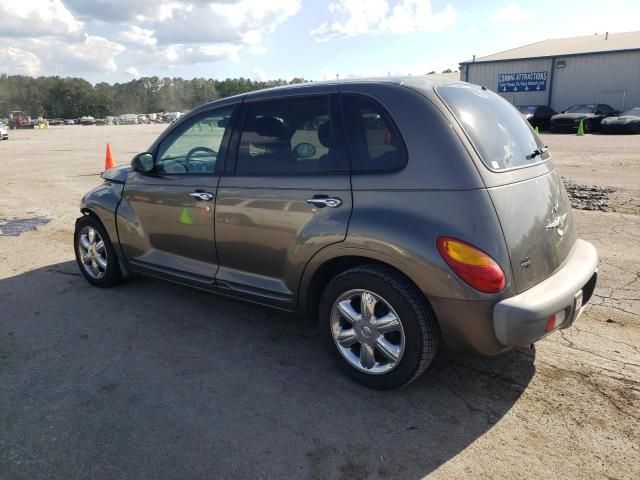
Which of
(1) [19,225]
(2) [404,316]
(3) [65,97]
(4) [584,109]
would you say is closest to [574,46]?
(4) [584,109]

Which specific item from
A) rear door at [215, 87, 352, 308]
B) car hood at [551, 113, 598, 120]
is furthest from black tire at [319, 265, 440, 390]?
car hood at [551, 113, 598, 120]

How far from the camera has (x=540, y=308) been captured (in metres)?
2.65

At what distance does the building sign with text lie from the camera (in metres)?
33.2

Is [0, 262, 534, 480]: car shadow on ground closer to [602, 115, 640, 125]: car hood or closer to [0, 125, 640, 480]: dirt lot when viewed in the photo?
[0, 125, 640, 480]: dirt lot

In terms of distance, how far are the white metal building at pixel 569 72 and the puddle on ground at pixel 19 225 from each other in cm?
3270

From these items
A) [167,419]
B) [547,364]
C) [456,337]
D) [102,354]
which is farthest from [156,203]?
[547,364]

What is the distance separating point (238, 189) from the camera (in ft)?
11.8

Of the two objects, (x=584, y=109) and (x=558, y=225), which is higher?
(x=584, y=109)

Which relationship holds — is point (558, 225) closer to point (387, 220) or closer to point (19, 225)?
point (387, 220)

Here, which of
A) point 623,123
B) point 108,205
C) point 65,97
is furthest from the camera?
point 65,97

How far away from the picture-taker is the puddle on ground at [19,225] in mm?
7457

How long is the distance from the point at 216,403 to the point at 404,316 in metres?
1.25

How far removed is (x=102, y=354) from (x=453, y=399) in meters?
2.49

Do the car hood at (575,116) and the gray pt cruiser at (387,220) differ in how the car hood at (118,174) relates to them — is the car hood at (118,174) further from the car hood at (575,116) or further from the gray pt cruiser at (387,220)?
the car hood at (575,116)
